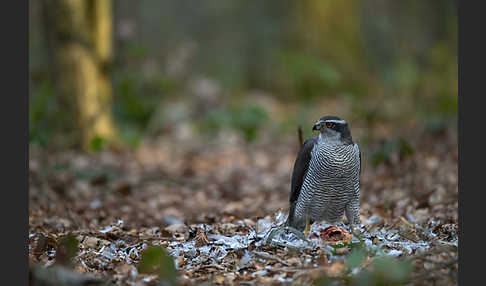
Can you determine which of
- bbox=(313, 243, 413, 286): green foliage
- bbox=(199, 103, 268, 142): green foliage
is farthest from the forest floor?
bbox=(199, 103, 268, 142): green foliage

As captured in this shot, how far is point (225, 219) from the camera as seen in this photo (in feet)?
19.1

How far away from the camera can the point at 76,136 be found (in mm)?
8969

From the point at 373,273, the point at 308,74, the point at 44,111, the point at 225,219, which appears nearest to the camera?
the point at 373,273

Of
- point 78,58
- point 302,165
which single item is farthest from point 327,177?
point 78,58

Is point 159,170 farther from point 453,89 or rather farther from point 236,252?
point 453,89

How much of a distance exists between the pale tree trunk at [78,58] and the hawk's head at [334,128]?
524 cm

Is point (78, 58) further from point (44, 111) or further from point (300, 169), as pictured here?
point (300, 169)

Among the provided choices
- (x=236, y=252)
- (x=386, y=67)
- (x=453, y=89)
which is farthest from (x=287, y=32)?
(x=236, y=252)

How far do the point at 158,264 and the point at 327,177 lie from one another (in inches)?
64.8

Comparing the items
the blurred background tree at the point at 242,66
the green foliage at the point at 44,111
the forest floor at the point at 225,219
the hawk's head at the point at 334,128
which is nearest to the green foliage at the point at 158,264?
the forest floor at the point at 225,219

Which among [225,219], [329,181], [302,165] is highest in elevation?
[302,165]

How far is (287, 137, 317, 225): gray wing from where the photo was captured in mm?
4609

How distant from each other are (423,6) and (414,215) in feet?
31.6

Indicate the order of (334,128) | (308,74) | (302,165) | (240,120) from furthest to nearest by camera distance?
1. (308,74)
2. (240,120)
3. (302,165)
4. (334,128)
